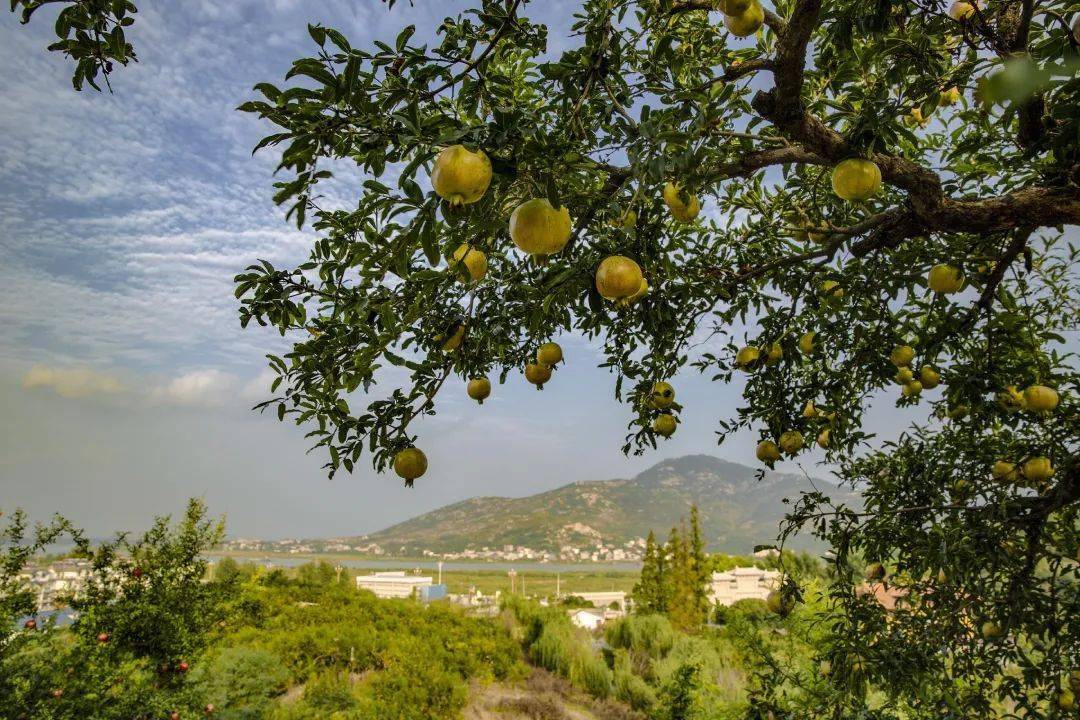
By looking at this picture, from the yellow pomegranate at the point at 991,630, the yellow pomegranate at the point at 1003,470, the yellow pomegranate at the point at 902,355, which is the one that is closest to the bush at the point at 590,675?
the yellow pomegranate at the point at 991,630

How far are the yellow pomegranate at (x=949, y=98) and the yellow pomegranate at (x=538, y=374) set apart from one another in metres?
2.32

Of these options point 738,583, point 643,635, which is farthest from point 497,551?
point 643,635

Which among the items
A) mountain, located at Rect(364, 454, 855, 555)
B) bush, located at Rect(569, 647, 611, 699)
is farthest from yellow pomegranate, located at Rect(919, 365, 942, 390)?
mountain, located at Rect(364, 454, 855, 555)

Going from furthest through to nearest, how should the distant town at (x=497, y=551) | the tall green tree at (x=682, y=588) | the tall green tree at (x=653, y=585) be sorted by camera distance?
the distant town at (x=497, y=551), the tall green tree at (x=653, y=585), the tall green tree at (x=682, y=588)

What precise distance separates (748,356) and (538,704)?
8158 mm

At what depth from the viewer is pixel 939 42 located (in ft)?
8.32

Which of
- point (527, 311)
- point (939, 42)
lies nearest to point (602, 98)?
point (527, 311)

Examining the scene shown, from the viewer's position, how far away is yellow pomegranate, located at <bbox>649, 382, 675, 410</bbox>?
9.67 ft

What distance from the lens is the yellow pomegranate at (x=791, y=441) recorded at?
10.4 feet

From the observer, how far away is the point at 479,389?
2582 mm

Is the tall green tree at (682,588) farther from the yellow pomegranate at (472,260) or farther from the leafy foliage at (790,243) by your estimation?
the yellow pomegranate at (472,260)

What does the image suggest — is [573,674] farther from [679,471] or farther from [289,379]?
[679,471]

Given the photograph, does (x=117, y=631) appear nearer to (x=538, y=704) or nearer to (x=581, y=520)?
(x=538, y=704)

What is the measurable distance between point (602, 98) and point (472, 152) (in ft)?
2.59
